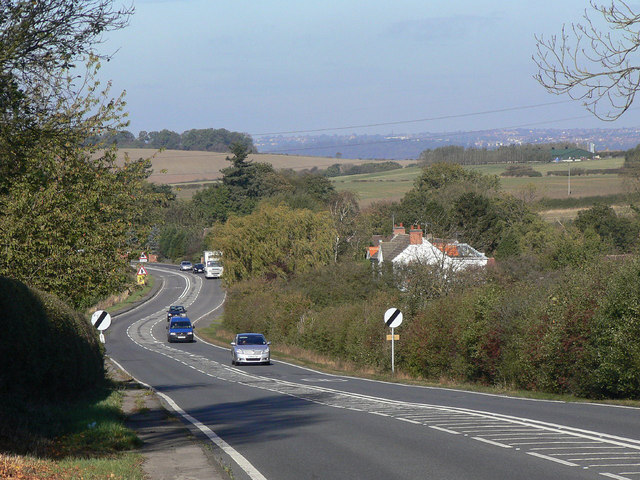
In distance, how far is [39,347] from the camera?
14.8 m

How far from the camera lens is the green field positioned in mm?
111875

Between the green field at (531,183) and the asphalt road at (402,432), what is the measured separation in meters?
83.4

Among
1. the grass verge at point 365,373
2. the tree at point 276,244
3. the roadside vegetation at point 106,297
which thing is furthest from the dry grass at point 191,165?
the roadside vegetation at point 106,297

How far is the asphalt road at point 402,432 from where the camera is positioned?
9.66 metres

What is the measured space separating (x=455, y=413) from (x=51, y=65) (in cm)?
941

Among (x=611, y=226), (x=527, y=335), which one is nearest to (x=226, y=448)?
(x=527, y=335)

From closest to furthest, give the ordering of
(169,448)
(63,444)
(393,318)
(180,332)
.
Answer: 1. (63,444)
2. (169,448)
3. (393,318)
4. (180,332)

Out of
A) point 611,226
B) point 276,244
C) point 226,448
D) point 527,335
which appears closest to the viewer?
point 226,448

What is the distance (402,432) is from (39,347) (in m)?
6.70

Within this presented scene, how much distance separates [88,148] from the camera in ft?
67.5

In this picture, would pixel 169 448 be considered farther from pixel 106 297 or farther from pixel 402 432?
pixel 106 297

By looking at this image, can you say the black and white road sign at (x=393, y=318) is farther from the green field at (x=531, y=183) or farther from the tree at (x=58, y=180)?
the green field at (x=531, y=183)

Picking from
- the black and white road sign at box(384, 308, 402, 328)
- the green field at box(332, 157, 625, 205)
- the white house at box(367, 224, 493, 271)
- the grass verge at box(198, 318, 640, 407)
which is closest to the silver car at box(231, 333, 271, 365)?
the grass verge at box(198, 318, 640, 407)

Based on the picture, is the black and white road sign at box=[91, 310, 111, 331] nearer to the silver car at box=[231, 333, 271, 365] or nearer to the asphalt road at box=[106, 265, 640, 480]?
the asphalt road at box=[106, 265, 640, 480]
